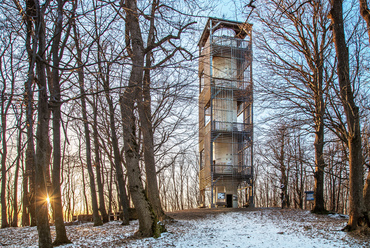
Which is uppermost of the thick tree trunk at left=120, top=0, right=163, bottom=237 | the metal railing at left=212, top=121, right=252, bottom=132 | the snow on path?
the metal railing at left=212, top=121, right=252, bottom=132

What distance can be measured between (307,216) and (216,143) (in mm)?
13158

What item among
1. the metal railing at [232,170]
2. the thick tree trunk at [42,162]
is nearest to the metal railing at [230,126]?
the metal railing at [232,170]

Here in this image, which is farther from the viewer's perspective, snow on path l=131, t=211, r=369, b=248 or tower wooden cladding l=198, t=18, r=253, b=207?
tower wooden cladding l=198, t=18, r=253, b=207

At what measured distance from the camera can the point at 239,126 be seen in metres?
26.0

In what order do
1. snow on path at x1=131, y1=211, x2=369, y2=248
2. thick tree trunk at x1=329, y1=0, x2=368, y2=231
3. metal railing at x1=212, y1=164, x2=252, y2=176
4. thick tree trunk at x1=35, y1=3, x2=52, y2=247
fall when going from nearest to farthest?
1. thick tree trunk at x1=35, y1=3, x2=52, y2=247
2. snow on path at x1=131, y1=211, x2=369, y2=248
3. thick tree trunk at x1=329, y1=0, x2=368, y2=231
4. metal railing at x1=212, y1=164, x2=252, y2=176

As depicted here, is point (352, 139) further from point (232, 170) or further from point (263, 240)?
point (232, 170)

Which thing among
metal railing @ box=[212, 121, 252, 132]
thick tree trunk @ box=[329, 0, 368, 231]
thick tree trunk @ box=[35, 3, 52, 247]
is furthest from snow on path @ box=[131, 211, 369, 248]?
metal railing @ box=[212, 121, 252, 132]

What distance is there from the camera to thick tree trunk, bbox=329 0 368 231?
8.41 metres

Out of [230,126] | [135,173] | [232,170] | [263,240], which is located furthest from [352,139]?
[232,170]

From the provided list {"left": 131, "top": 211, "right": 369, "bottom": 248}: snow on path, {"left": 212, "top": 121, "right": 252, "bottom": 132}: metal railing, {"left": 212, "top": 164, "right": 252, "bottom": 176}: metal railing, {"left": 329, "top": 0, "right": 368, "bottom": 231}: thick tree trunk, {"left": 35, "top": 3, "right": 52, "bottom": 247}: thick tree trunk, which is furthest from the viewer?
{"left": 212, "top": 121, "right": 252, "bottom": 132}: metal railing

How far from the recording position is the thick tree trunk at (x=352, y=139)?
8.41 m

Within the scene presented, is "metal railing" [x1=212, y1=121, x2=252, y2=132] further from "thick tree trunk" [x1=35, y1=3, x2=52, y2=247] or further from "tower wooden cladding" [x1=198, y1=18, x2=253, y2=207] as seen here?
"thick tree trunk" [x1=35, y1=3, x2=52, y2=247]

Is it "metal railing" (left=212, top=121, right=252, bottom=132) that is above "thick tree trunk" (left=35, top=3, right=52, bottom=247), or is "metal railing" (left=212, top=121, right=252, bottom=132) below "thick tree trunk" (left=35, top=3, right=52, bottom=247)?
above

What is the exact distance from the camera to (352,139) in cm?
857
